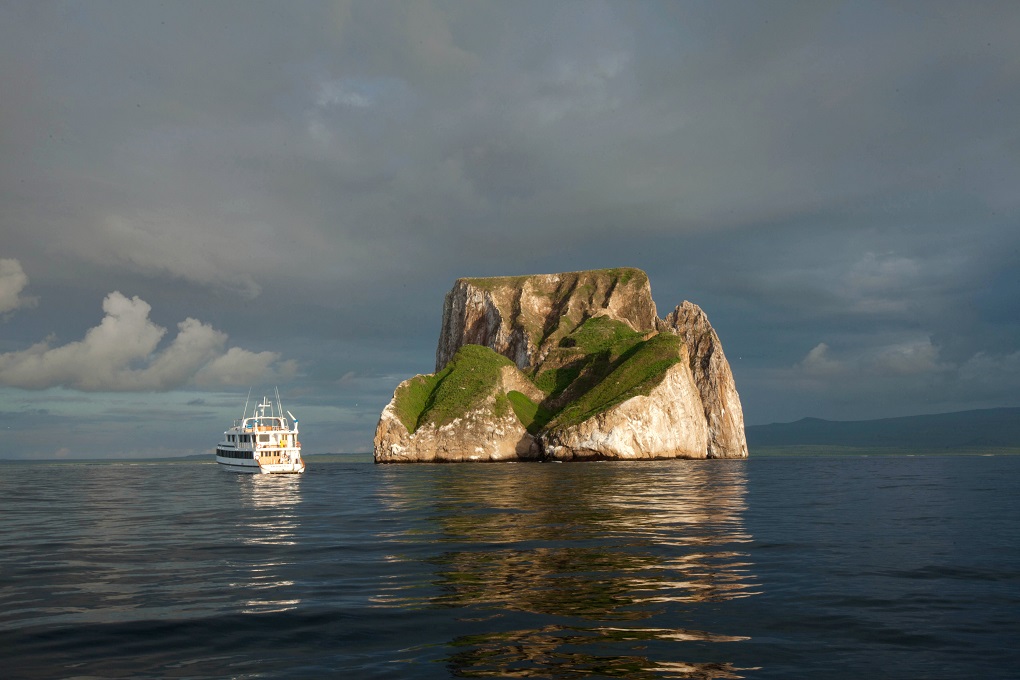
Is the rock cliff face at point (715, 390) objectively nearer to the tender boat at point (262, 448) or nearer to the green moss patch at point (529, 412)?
the green moss patch at point (529, 412)

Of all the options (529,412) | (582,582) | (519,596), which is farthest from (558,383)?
(519,596)

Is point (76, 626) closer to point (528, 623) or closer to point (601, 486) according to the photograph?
point (528, 623)

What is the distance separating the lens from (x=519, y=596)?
51.0 feet

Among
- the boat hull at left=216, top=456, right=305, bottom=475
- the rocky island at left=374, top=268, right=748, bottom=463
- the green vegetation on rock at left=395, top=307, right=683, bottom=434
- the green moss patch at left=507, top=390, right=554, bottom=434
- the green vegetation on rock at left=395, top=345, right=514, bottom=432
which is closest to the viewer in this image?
the boat hull at left=216, top=456, right=305, bottom=475

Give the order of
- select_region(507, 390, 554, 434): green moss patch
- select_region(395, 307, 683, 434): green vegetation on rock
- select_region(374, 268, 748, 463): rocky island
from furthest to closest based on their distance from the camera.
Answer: select_region(507, 390, 554, 434): green moss patch < select_region(395, 307, 683, 434): green vegetation on rock < select_region(374, 268, 748, 463): rocky island

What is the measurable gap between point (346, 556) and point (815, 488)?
44145 mm

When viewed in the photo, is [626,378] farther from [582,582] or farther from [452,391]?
[582,582]

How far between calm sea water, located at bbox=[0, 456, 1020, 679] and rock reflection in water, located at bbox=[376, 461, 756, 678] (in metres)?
0.08

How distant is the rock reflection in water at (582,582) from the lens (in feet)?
36.3

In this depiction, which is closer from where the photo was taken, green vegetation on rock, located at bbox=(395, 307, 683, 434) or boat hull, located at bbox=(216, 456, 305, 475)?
boat hull, located at bbox=(216, 456, 305, 475)

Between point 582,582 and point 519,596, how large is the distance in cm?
220

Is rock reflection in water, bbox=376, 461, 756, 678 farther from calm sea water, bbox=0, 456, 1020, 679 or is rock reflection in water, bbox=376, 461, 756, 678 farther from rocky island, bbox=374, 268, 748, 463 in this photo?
rocky island, bbox=374, 268, 748, 463

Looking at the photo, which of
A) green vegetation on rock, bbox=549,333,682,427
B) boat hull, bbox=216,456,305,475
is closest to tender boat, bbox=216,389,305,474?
boat hull, bbox=216,456,305,475

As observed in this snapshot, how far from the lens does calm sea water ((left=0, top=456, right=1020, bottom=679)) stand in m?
11.1
